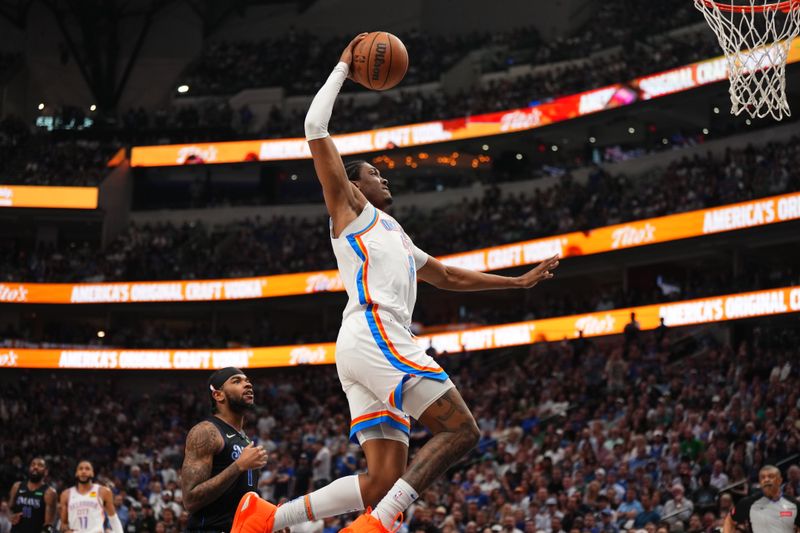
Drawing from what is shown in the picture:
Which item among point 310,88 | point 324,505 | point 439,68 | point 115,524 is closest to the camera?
point 324,505

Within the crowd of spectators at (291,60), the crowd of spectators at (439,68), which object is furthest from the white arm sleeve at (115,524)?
the crowd of spectators at (291,60)

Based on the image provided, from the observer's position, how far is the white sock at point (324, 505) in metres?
5.30

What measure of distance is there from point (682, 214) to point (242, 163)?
19440mm

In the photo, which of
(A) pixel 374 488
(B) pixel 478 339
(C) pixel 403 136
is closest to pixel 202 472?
(A) pixel 374 488

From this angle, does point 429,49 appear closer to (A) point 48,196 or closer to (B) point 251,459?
(A) point 48,196

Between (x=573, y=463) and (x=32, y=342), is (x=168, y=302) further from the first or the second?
(x=573, y=463)

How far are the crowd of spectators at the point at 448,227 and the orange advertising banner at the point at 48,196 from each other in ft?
6.19

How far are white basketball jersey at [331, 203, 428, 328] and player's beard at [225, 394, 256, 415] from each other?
1057 millimetres

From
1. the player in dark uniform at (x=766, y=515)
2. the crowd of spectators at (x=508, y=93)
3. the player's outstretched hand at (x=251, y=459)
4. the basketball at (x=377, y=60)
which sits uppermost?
the crowd of spectators at (x=508, y=93)

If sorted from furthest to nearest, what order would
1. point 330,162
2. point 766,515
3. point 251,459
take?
point 766,515, point 251,459, point 330,162

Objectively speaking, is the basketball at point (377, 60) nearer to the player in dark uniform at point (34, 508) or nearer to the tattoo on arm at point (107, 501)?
the tattoo on arm at point (107, 501)

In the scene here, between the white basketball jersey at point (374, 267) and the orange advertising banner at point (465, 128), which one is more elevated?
the orange advertising banner at point (465, 128)

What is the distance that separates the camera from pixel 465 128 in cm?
3562

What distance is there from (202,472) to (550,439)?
42.3 feet
